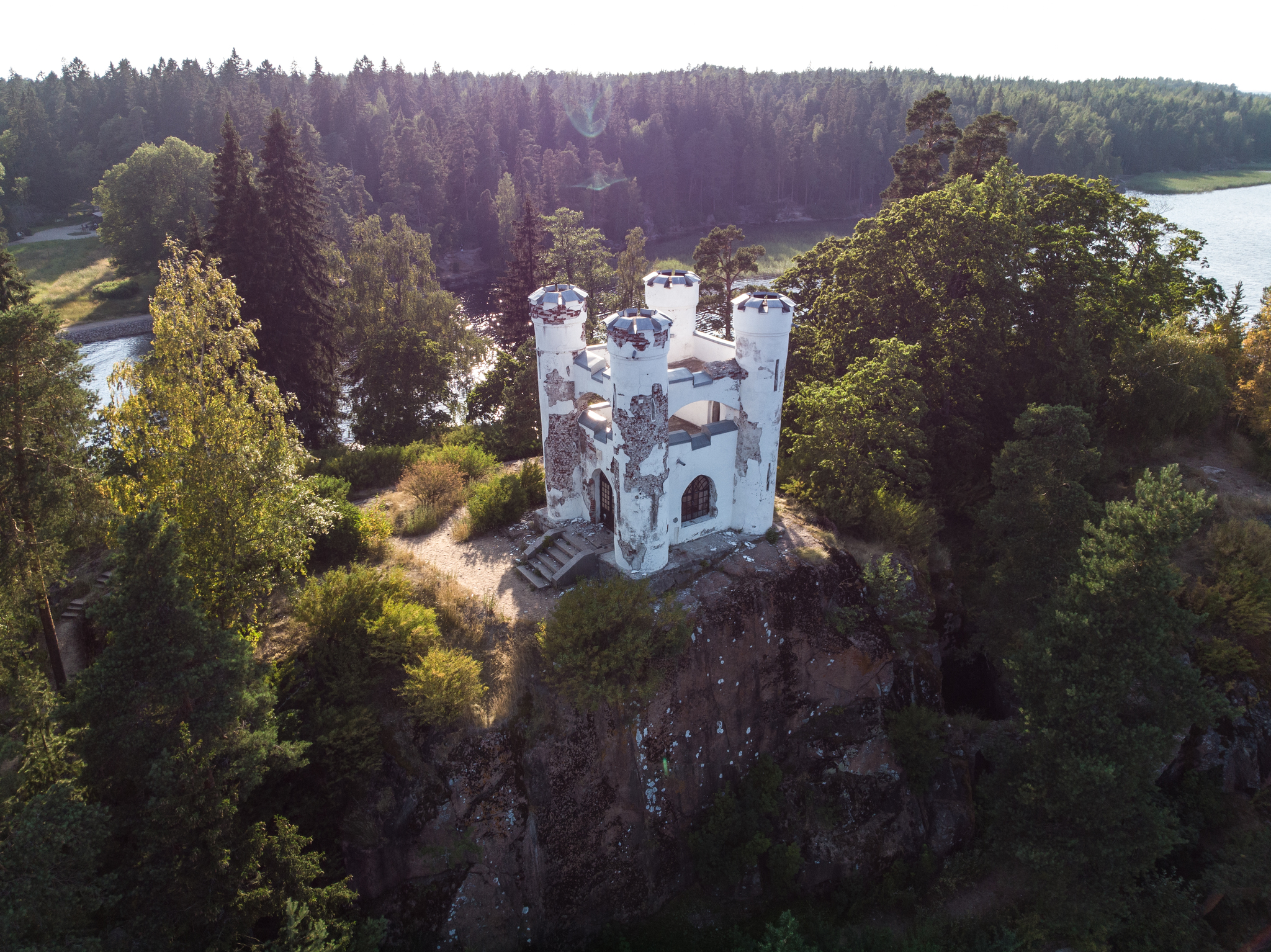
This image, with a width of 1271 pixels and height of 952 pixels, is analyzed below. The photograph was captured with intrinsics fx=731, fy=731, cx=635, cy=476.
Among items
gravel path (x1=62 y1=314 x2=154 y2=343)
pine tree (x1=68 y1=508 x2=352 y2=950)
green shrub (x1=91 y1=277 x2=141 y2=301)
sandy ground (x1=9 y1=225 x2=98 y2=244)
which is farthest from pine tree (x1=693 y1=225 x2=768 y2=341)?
sandy ground (x1=9 y1=225 x2=98 y2=244)

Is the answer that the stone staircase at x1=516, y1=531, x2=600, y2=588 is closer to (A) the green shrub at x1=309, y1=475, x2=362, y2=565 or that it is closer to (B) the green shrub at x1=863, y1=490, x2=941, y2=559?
(A) the green shrub at x1=309, y1=475, x2=362, y2=565

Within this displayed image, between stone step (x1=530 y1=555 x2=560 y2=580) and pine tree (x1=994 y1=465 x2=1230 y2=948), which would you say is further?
stone step (x1=530 y1=555 x2=560 y2=580)

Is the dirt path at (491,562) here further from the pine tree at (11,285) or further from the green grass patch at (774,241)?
the green grass patch at (774,241)

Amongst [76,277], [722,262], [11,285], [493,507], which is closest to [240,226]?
[11,285]

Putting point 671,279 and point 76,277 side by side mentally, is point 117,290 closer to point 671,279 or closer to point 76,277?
point 76,277

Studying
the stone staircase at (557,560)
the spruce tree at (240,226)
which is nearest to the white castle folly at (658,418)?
the stone staircase at (557,560)

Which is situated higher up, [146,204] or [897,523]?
[146,204]
